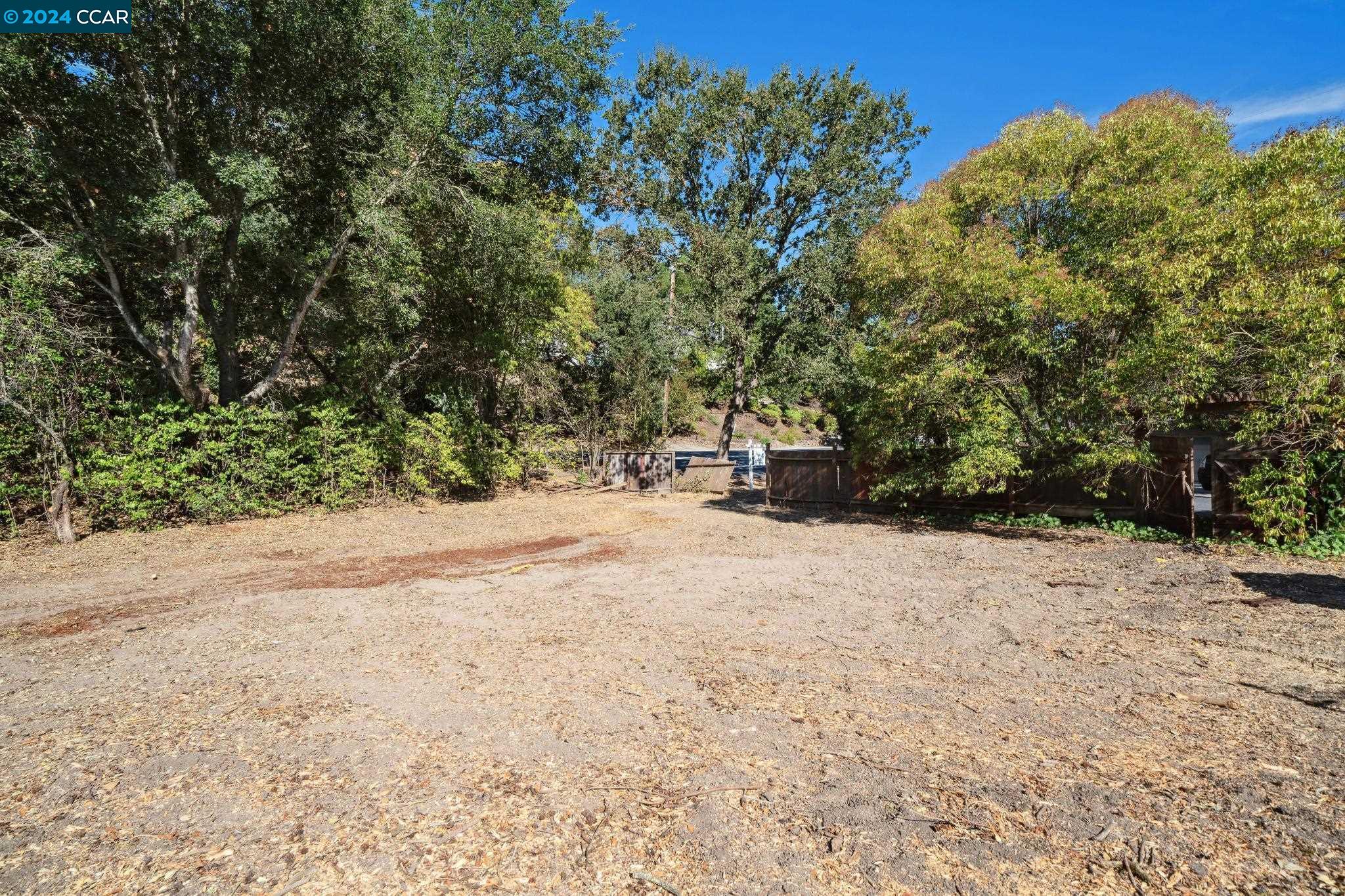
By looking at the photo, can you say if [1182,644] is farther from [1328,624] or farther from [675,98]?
[675,98]

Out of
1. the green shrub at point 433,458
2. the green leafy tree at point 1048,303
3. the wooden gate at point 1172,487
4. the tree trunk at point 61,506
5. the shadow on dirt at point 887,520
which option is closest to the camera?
the green leafy tree at point 1048,303

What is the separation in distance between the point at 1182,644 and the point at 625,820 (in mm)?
4654

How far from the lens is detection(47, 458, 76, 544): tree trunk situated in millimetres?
9164

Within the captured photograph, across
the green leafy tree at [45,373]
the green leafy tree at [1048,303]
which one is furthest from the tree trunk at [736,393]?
the green leafy tree at [45,373]

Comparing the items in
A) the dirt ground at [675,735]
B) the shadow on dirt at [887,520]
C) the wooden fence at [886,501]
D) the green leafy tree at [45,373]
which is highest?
the green leafy tree at [45,373]

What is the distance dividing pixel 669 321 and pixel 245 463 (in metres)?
11.9

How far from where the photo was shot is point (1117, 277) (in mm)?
9141

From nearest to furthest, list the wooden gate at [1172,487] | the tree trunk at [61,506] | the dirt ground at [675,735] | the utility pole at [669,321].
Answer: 1. the dirt ground at [675,735]
2. the tree trunk at [61,506]
3. the wooden gate at [1172,487]
4. the utility pole at [669,321]

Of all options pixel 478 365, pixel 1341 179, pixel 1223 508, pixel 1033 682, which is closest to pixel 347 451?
pixel 478 365

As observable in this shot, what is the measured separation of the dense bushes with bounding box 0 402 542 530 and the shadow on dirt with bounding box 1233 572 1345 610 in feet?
46.1

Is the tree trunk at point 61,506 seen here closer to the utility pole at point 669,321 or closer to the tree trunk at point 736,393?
the utility pole at point 669,321

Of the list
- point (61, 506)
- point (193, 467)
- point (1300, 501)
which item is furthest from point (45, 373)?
point (1300, 501)

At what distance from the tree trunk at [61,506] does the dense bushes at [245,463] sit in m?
0.25

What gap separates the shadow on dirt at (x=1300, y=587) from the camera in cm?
604
